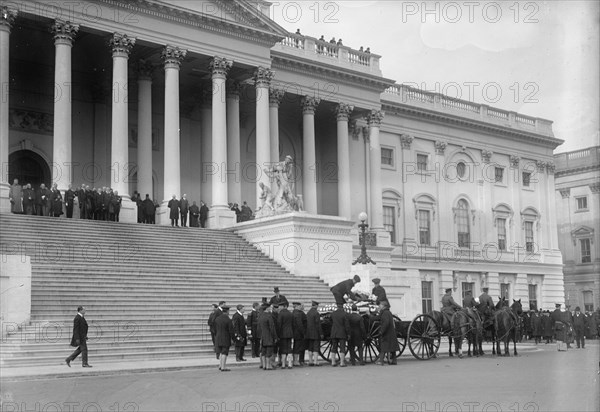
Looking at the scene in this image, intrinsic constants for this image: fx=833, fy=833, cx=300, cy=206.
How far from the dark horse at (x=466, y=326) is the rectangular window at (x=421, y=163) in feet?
115

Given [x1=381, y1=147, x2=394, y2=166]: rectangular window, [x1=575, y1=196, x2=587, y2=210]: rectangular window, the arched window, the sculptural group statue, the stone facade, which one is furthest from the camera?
[x1=575, y1=196, x2=587, y2=210]: rectangular window

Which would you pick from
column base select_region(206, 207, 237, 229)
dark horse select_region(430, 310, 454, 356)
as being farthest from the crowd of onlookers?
dark horse select_region(430, 310, 454, 356)

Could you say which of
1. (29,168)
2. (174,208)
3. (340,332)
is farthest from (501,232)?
(340,332)

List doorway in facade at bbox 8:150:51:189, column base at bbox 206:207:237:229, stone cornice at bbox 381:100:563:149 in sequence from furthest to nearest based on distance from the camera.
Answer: stone cornice at bbox 381:100:563:149
doorway in facade at bbox 8:150:51:189
column base at bbox 206:207:237:229

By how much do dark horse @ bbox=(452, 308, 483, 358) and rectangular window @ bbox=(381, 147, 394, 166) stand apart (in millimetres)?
32741

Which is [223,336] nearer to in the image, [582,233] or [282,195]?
[282,195]

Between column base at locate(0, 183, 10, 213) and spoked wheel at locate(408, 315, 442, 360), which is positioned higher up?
column base at locate(0, 183, 10, 213)

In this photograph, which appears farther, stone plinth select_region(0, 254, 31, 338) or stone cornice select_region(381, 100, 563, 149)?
stone cornice select_region(381, 100, 563, 149)

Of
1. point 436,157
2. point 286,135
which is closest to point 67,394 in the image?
point 286,135

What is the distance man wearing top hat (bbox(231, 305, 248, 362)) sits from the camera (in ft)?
67.8

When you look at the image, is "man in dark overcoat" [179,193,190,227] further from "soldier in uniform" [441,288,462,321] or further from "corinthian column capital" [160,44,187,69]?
"soldier in uniform" [441,288,462,321]

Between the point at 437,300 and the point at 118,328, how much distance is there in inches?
1412

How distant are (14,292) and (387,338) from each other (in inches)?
376

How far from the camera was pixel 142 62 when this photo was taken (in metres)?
39.8
